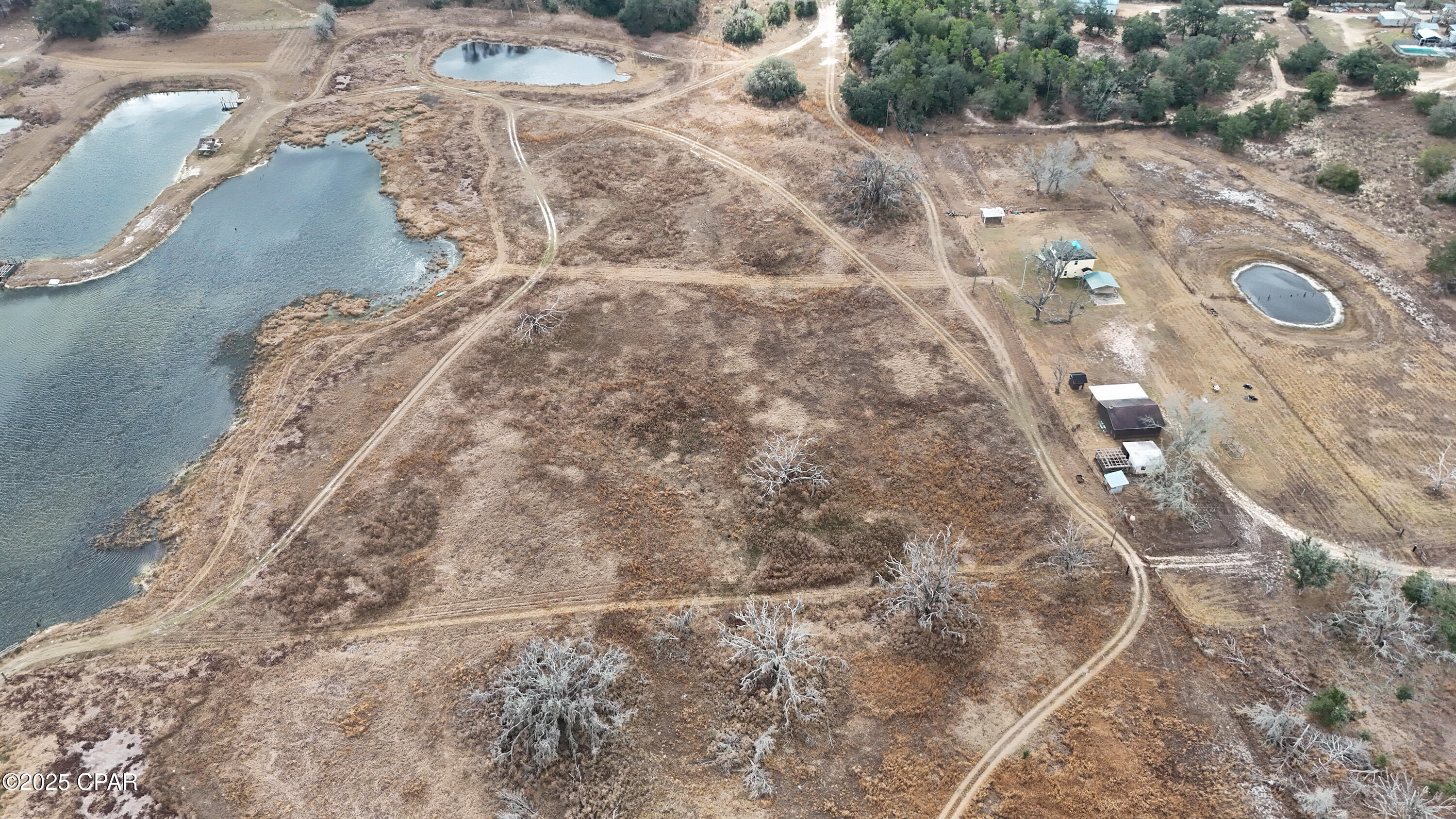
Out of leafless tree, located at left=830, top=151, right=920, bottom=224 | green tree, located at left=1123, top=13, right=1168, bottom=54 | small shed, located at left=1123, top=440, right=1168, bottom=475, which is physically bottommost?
small shed, located at left=1123, top=440, right=1168, bottom=475

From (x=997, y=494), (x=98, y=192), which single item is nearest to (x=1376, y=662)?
(x=997, y=494)

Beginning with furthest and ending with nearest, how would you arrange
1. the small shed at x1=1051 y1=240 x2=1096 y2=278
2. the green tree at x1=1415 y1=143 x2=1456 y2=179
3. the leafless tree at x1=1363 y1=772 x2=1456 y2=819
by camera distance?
the green tree at x1=1415 y1=143 x2=1456 y2=179 → the small shed at x1=1051 y1=240 x2=1096 y2=278 → the leafless tree at x1=1363 y1=772 x2=1456 y2=819

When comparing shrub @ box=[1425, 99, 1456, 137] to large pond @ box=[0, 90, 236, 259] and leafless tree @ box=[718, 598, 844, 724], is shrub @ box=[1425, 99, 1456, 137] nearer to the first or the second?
leafless tree @ box=[718, 598, 844, 724]

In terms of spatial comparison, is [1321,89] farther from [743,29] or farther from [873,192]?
[743,29]

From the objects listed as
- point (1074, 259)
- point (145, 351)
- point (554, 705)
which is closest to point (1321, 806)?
point (554, 705)

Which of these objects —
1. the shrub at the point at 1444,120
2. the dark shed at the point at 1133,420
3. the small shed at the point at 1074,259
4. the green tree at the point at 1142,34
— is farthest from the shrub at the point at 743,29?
the dark shed at the point at 1133,420

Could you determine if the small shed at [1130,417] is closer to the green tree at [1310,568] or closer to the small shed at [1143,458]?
the small shed at [1143,458]

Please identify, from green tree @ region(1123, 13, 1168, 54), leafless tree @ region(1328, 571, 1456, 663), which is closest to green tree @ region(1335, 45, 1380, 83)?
green tree @ region(1123, 13, 1168, 54)
